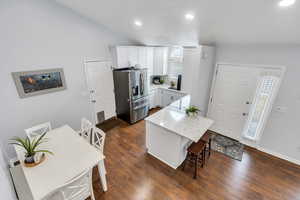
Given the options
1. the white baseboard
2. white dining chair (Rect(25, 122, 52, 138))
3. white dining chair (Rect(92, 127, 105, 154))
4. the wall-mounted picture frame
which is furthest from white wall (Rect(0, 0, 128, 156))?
the white baseboard

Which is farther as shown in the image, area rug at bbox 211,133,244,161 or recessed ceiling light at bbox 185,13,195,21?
area rug at bbox 211,133,244,161

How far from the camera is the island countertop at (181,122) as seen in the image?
2443 mm

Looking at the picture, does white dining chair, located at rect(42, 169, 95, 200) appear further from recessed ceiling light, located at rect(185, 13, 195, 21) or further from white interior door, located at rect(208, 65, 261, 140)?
white interior door, located at rect(208, 65, 261, 140)

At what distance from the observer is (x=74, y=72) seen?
11.7ft

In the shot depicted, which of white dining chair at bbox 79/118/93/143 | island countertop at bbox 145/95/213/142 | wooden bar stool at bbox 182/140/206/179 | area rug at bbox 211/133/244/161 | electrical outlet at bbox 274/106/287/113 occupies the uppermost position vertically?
electrical outlet at bbox 274/106/287/113

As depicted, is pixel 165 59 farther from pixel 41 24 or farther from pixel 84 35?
pixel 41 24

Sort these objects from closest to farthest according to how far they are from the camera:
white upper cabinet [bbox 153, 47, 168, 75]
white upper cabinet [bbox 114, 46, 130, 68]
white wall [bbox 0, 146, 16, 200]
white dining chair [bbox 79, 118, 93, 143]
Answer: white wall [bbox 0, 146, 16, 200], white dining chair [bbox 79, 118, 93, 143], white upper cabinet [bbox 114, 46, 130, 68], white upper cabinet [bbox 153, 47, 168, 75]

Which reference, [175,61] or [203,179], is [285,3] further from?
[175,61]

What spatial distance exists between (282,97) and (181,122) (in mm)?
2275

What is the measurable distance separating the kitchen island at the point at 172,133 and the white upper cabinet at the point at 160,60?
2601 millimetres

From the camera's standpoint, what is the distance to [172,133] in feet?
8.57

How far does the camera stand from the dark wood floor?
2.38 m

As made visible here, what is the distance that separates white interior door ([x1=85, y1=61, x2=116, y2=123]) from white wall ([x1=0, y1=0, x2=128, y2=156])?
204 millimetres

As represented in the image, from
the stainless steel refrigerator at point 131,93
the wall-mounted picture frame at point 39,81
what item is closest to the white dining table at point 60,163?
the wall-mounted picture frame at point 39,81
